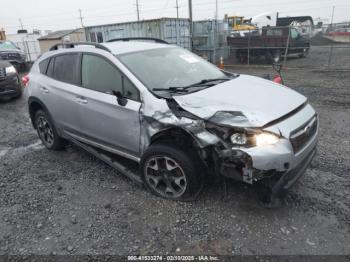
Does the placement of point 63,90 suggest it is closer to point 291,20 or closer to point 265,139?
point 265,139

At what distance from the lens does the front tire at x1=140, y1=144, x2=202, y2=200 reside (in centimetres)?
296

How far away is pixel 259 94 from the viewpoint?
3.15 metres

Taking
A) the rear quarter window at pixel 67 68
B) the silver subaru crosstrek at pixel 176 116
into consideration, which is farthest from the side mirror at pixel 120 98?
the rear quarter window at pixel 67 68

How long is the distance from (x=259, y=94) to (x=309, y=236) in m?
1.46

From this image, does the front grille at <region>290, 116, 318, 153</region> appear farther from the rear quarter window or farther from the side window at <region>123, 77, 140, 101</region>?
the rear quarter window

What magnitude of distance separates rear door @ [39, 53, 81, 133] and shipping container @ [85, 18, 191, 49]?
11700 millimetres

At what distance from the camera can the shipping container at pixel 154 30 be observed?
50.6 ft

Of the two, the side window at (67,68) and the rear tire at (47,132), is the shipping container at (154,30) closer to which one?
the rear tire at (47,132)

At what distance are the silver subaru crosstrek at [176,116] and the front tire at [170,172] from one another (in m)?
0.01

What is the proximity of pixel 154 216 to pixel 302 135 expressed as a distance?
5.52 feet

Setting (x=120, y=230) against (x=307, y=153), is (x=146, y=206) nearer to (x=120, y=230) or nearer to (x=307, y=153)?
(x=120, y=230)

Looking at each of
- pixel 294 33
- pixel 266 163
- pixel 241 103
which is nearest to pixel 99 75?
pixel 241 103

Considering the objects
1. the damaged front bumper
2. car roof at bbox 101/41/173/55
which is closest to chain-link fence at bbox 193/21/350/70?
car roof at bbox 101/41/173/55

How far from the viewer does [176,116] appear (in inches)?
113
